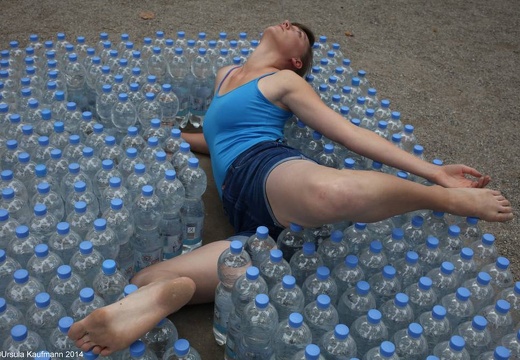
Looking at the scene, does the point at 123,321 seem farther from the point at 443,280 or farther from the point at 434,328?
the point at 443,280

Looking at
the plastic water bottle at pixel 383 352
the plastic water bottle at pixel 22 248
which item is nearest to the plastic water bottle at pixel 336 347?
the plastic water bottle at pixel 383 352

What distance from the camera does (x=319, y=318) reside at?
204cm

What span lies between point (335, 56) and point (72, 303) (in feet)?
9.21

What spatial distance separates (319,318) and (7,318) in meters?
1.14

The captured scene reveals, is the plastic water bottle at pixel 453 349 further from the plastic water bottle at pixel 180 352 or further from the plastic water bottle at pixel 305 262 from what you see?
the plastic water bottle at pixel 180 352

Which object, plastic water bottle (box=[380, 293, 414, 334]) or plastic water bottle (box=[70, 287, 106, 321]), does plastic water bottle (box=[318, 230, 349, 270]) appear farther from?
plastic water bottle (box=[70, 287, 106, 321])

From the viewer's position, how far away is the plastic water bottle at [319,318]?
2023mm

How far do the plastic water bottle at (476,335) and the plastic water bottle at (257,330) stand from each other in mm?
762

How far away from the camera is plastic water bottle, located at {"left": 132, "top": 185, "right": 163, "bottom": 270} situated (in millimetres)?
2430

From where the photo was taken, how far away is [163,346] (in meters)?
1.99

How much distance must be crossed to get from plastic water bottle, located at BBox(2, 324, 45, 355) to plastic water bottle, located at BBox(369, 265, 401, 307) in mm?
1327

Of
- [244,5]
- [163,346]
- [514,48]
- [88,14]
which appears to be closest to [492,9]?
[514,48]

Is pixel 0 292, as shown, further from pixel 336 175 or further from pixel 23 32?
pixel 23 32

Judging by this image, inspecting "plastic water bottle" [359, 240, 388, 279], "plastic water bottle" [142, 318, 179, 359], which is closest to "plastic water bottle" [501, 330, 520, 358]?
"plastic water bottle" [359, 240, 388, 279]
